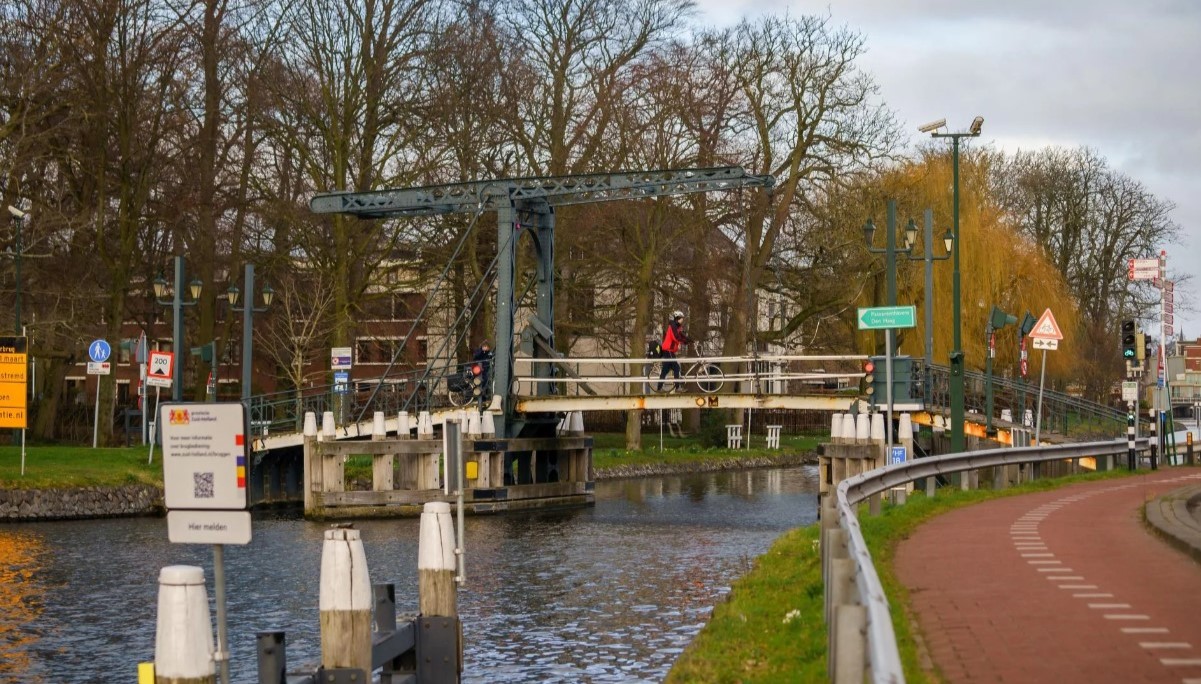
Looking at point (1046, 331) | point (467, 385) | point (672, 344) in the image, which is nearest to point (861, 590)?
point (1046, 331)

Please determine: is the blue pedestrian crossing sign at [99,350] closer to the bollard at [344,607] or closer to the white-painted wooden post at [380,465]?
the white-painted wooden post at [380,465]

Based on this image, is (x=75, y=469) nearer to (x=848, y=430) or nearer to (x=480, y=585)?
(x=480, y=585)

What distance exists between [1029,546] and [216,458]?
864cm

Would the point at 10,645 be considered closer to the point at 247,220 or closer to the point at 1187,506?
the point at 1187,506

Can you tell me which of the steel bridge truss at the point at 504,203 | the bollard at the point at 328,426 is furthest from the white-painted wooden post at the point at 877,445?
the bollard at the point at 328,426

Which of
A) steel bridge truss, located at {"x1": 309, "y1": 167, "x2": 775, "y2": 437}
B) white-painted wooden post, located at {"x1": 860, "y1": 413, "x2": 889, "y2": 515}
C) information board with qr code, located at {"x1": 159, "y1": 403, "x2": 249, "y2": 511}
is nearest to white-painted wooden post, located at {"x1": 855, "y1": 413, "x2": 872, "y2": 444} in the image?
white-painted wooden post, located at {"x1": 860, "y1": 413, "x2": 889, "y2": 515}

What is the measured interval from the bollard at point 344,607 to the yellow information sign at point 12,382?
2170 centimetres

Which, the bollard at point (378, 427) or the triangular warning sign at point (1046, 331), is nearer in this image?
the triangular warning sign at point (1046, 331)

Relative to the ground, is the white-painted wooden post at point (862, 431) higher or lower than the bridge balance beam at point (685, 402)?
lower

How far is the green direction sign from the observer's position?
26.5 m

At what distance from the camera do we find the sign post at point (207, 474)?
9.04 m

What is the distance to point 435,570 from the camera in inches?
511

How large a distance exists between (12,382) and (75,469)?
191 centimetres

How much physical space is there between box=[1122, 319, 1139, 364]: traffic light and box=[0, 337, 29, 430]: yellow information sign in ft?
62.8
